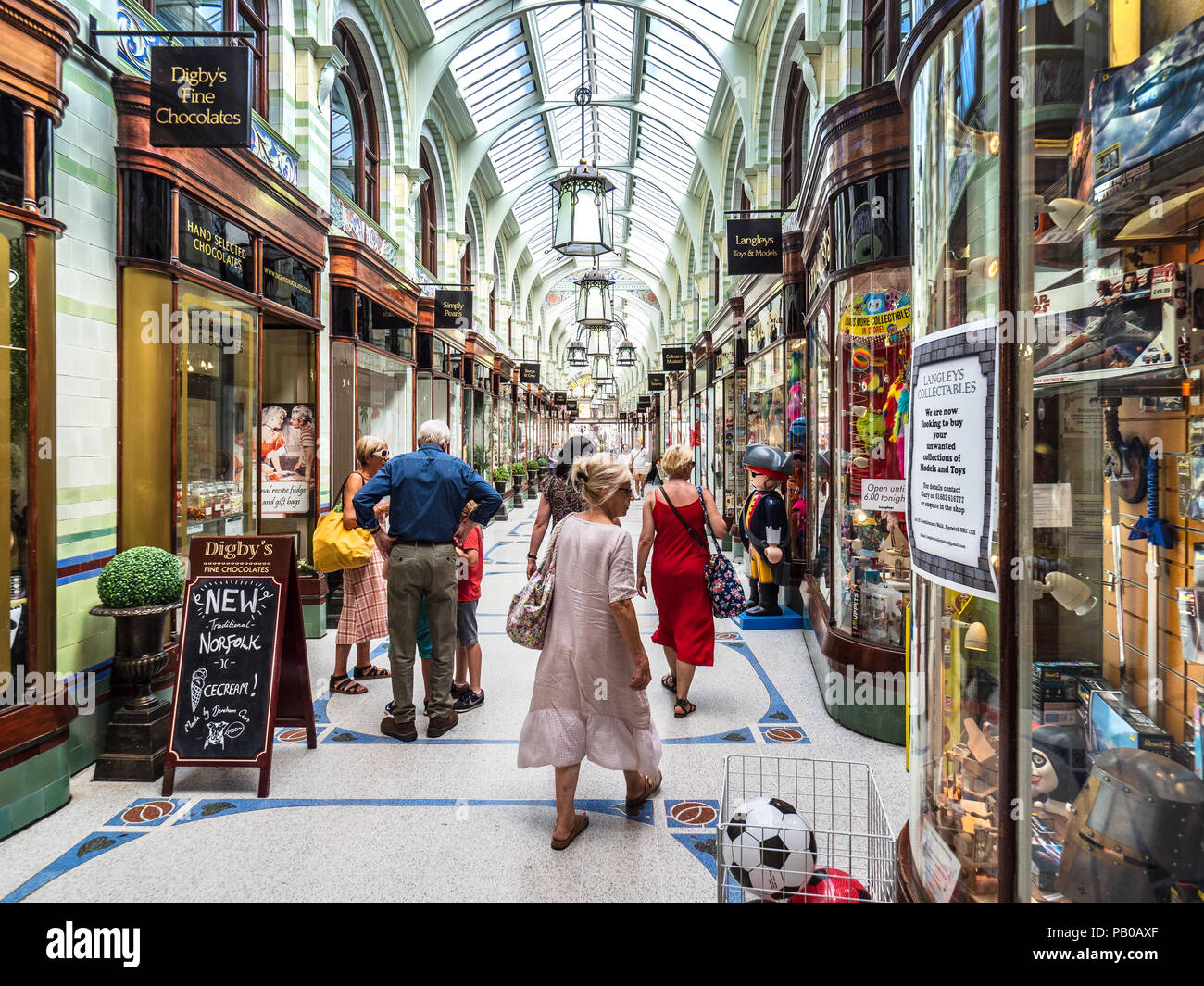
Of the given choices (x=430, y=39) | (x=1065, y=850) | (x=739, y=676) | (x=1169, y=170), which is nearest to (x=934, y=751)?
(x=1065, y=850)

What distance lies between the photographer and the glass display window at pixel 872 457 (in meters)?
4.66

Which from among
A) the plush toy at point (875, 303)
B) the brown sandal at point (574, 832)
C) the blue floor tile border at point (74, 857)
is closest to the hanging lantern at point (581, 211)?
the plush toy at point (875, 303)

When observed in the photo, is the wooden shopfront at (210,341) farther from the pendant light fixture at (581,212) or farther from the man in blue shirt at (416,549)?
the pendant light fixture at (581,212)

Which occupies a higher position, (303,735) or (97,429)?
(97,429)

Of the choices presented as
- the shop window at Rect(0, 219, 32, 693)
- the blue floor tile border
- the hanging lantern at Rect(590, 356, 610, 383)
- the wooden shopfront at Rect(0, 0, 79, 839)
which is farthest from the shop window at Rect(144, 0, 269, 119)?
the hanging lantern at Rect(590, 356, 610, 383)

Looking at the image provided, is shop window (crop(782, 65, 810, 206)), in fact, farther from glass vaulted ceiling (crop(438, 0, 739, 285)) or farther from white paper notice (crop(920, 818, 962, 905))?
white paper notice (crop(920, 818, 962, 905))

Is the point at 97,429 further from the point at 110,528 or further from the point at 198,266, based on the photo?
the point at 198,266

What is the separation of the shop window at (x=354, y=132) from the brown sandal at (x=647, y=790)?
8.14 m

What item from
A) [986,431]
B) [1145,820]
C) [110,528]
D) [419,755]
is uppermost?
[986,431]

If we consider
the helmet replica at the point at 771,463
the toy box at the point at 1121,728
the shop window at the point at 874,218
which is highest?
the shop window at the point at 874,218

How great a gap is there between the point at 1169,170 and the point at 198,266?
516 centimetres

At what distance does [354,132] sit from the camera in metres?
9.82

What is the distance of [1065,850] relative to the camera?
1.75m
